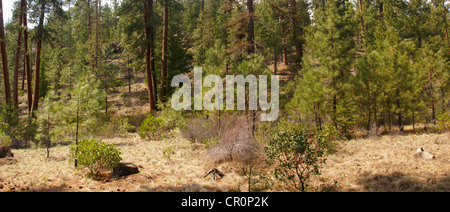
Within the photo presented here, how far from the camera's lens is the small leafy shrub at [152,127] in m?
12.2

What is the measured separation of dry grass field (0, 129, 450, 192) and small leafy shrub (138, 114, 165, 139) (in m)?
3.59

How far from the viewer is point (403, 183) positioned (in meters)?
5.11

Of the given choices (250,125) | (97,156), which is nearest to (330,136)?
(250,125)

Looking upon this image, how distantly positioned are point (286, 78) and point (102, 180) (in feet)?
78.1

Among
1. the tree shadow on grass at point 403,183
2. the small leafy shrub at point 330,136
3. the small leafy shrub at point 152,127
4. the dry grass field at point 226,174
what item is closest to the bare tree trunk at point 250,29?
the small leafy shrub at point 330,136

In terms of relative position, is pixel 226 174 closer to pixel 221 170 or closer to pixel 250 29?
pixel 221 170

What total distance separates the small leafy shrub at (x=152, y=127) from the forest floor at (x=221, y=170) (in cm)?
304

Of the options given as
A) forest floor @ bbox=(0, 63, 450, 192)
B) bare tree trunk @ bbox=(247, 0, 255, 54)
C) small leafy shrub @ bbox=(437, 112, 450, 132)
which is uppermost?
bare tree trunk @ bbox=(247, 0, 255, 54)

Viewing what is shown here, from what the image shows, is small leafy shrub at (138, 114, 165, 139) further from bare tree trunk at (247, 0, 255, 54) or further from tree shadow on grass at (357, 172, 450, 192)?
tree shadow on grass at (357, 172, 450, 192)

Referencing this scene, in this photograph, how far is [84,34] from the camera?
3975cm

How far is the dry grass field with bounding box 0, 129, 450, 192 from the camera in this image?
211 inches

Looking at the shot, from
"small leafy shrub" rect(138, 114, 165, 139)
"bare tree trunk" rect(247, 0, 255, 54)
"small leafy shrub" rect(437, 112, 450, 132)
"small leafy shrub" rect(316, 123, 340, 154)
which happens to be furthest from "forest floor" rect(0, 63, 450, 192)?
"bare tree trunk" rect(247, 0, 255, 54)

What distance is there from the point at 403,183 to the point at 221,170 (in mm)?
4263
